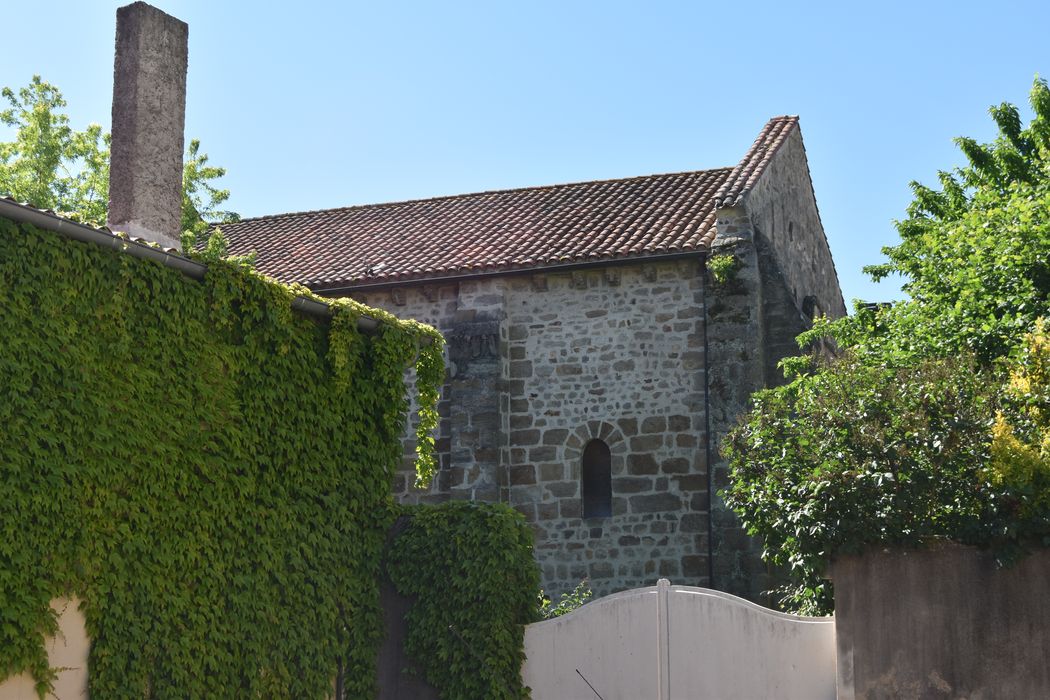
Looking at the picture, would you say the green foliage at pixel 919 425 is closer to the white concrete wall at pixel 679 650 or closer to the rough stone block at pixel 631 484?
the white concrete wall at pixel 679 650

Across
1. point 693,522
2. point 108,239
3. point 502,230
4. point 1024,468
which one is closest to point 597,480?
point 693,522

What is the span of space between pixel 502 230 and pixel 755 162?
371 centimetres

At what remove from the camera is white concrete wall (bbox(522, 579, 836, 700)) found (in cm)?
1062

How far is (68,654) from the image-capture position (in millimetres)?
9625

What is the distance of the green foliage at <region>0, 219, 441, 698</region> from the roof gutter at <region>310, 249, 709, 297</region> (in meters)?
4.86

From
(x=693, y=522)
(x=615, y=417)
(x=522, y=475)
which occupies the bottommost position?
(x=693, y=522)

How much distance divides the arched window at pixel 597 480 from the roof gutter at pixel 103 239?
639cm

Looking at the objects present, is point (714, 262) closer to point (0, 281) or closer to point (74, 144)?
point (0, 281)

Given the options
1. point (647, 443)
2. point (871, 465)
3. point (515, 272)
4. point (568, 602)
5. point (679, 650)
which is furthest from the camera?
point (515, 272)

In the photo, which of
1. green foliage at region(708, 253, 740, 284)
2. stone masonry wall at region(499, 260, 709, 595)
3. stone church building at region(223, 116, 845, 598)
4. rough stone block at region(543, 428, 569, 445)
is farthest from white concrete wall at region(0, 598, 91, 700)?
green foliage at region(708, 253, 740, 284)

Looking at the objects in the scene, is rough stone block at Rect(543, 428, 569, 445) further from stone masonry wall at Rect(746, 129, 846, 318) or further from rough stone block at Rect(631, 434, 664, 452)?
stone masonry wall at Rect(746, 129, 846, 318)

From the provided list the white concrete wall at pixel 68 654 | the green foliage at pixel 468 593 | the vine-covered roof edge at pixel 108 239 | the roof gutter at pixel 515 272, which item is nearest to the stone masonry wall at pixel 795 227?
the roof gutter at pixel 515 272

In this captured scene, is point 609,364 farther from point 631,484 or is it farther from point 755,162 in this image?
point 755,162

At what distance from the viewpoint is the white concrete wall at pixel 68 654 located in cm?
952
